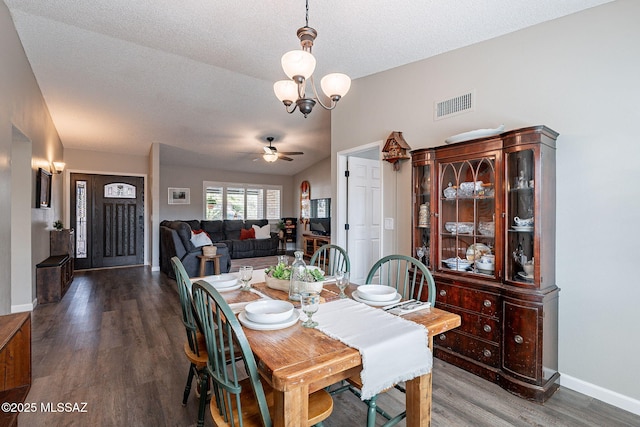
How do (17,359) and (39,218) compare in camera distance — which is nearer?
(17,359)

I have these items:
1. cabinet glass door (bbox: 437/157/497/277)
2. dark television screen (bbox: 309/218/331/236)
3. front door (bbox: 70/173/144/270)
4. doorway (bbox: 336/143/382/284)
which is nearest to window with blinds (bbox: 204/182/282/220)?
dark television screen (bbox: 309/218/331/236)

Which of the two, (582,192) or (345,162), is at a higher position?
(345,162)

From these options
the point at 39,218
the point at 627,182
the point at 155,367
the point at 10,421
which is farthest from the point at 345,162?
the point at 39,218

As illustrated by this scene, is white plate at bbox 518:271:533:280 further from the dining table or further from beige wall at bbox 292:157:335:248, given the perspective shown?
beige wall at bbox 292:157:335:248

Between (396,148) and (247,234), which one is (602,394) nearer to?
(396,148)

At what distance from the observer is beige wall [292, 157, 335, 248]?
27.9 feet

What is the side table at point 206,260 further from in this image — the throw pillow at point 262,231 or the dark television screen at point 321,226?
the throw pillow at point 262,231

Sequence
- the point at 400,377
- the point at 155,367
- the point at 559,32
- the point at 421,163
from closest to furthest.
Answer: the point at 400,377 → the point at 559,32 → the point at 155,367 → the point at 421,163

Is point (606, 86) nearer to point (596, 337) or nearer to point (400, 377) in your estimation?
point (596, 337)

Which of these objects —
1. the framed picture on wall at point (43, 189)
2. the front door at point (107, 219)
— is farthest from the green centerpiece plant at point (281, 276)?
the front door at point (107, 219)

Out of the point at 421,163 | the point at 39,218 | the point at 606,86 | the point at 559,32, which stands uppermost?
the point at 559,32

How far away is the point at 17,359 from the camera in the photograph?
6.24ft

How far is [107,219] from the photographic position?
668 centimetres

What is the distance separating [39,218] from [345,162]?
4.37 metres
